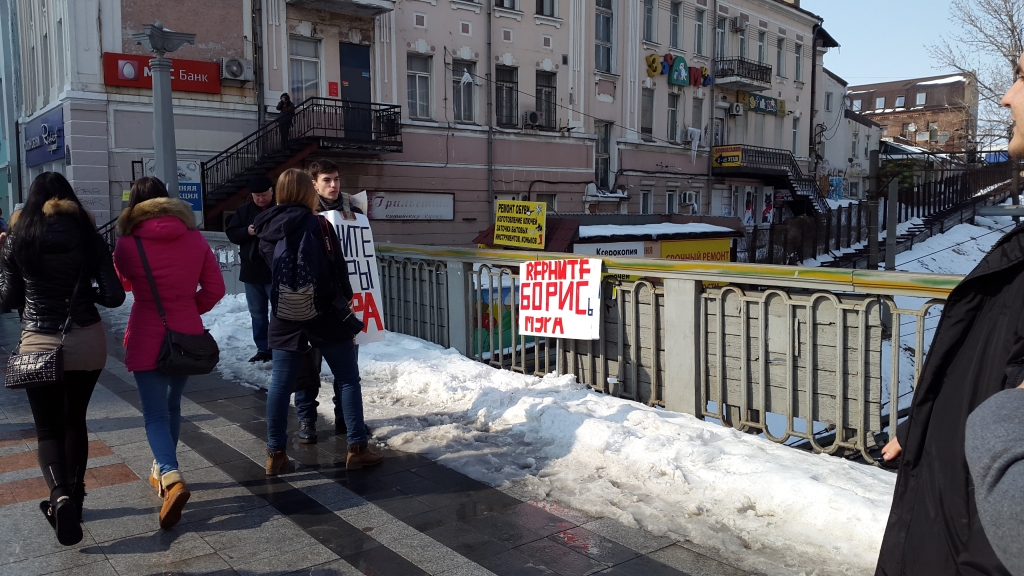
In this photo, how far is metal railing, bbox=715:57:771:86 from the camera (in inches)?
1415

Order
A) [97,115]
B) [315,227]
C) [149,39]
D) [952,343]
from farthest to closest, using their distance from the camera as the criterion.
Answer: [97,115], [149,39], [315,227], [952,343]

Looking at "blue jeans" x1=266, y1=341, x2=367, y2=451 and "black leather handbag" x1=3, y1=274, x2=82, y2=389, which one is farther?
"blue jeans" x1=266, y1=341, x2=367, y2=451

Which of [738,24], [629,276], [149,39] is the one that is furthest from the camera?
[738,24]

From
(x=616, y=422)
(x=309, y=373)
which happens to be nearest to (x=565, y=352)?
(x=616, y=422)

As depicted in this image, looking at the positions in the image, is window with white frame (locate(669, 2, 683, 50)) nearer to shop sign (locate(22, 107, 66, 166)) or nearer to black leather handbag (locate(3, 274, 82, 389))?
shop sign (locate(22, 107, 66, 166))

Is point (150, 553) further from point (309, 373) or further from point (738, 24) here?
point (738, 24)

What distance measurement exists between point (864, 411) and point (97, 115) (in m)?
19.3

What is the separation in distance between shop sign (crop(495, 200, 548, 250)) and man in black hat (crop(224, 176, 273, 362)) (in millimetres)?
5504

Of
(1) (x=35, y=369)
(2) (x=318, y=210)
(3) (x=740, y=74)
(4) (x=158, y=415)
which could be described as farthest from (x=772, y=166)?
(1) (x=35, y=369)

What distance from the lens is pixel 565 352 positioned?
23.6 feet

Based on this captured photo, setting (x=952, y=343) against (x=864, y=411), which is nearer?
(x=952, y=343)

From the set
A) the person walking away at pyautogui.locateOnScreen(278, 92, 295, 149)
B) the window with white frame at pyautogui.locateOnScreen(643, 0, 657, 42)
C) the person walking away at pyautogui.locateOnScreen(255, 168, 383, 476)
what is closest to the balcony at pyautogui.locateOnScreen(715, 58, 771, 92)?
the window with white frame at pyautogui.locateOnScreen(643, 0, 657, 42)

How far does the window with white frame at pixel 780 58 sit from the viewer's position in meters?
41.4

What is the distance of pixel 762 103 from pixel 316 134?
84.4 ft
